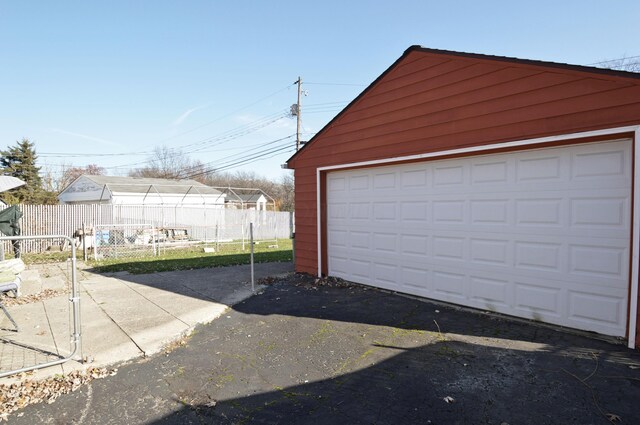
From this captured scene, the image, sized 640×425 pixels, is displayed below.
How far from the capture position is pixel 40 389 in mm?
3340

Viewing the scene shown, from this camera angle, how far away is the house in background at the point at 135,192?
2394 centimetres

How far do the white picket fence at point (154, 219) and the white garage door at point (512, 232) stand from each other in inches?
397

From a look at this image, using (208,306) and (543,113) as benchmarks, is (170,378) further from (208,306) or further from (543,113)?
(543,113)

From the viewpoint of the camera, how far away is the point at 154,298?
6691mm

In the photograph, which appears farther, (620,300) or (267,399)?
(620,300)

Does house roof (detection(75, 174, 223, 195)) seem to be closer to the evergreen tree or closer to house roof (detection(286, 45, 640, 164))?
the evergreen tree

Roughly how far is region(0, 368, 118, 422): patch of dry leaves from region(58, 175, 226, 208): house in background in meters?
21.2

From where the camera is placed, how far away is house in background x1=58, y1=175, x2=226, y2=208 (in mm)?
23938

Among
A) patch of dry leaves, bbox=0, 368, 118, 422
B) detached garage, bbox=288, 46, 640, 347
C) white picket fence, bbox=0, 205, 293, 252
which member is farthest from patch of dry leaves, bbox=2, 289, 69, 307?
white picket fence, bbox=0, 205, 293, 252

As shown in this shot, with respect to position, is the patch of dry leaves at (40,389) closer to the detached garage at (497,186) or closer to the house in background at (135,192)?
the detached garage at (497,186)

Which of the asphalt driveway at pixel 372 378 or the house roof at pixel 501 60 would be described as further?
the house roof at pixel 501 60

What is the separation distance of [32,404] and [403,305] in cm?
487

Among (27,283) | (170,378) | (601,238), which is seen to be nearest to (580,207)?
(601,238)

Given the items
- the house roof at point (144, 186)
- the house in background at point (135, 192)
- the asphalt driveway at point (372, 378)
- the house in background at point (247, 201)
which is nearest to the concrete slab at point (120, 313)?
the asphalt driveway at point (372, 378)
